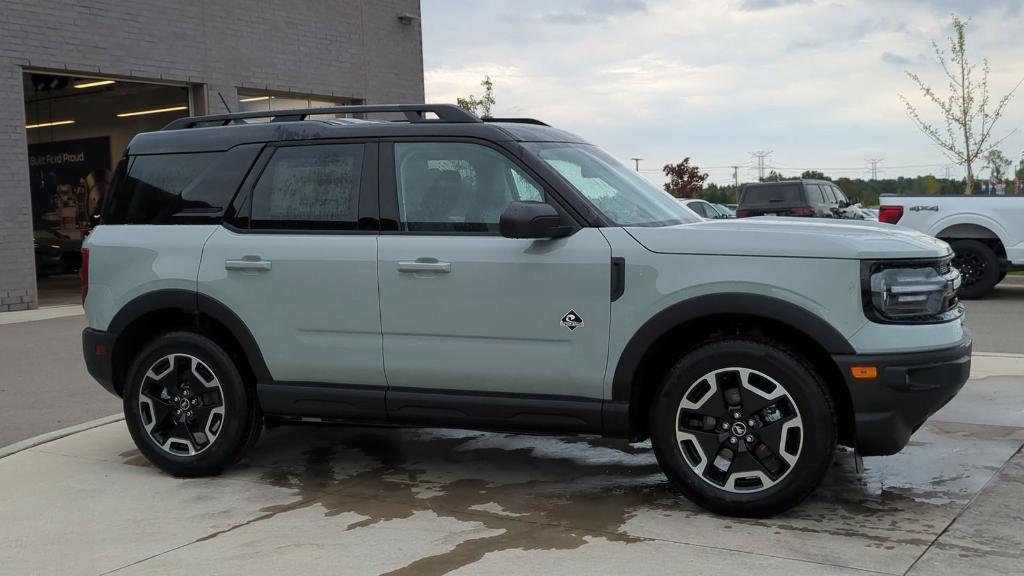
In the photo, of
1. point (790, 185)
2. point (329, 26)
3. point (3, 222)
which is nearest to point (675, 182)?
point (790, 185)

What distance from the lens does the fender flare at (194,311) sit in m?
5.57

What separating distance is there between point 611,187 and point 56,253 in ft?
70.3

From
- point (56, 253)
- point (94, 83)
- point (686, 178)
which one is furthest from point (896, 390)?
point (686, 178)

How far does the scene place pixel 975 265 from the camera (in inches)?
557

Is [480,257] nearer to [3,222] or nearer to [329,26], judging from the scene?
[3,222]

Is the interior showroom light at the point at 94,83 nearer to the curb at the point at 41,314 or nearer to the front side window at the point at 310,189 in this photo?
the curb at the point at 41,314

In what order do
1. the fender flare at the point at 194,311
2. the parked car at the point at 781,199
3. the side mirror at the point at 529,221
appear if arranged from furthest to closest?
the parked car at the point at 781,199 → the fender flare at the point at 194,311 → the side mirror at the point at 529,221

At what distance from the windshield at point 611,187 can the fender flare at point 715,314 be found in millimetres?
552

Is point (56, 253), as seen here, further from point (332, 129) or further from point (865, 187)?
point (865, 187)

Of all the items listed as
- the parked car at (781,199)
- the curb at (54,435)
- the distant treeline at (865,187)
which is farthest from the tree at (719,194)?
the curb at (54,435)

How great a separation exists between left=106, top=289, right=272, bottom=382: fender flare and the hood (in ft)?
7.12

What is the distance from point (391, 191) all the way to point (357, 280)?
1.65ft

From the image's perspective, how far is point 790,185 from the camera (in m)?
22.7

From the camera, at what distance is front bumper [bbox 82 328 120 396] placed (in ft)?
19.5
